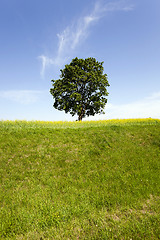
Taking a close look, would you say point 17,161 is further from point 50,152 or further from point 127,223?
point 127,223

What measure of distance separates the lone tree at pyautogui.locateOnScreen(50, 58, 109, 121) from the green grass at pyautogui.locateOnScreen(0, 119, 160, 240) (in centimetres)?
1810

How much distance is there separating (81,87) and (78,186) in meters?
27.5

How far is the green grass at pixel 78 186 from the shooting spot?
5289mm

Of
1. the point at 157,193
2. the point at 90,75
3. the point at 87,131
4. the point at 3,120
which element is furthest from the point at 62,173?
the point at 90,75

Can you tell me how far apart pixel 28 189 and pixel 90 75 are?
2859 cm

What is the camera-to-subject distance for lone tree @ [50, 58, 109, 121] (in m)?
31.8

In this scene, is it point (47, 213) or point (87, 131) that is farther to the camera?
point (87, 131)

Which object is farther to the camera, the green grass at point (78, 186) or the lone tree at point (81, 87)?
the lone tree at point (81, 87)

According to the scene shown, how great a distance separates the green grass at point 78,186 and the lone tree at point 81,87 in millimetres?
18100

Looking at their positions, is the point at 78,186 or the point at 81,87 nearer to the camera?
the point at 78,186

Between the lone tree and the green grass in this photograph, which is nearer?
the green grass

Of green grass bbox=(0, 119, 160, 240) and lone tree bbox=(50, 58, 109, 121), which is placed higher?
lone tree bbox=(50, 58, 109, 121)

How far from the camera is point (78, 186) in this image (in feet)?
26.3

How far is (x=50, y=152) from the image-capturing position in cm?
1149
